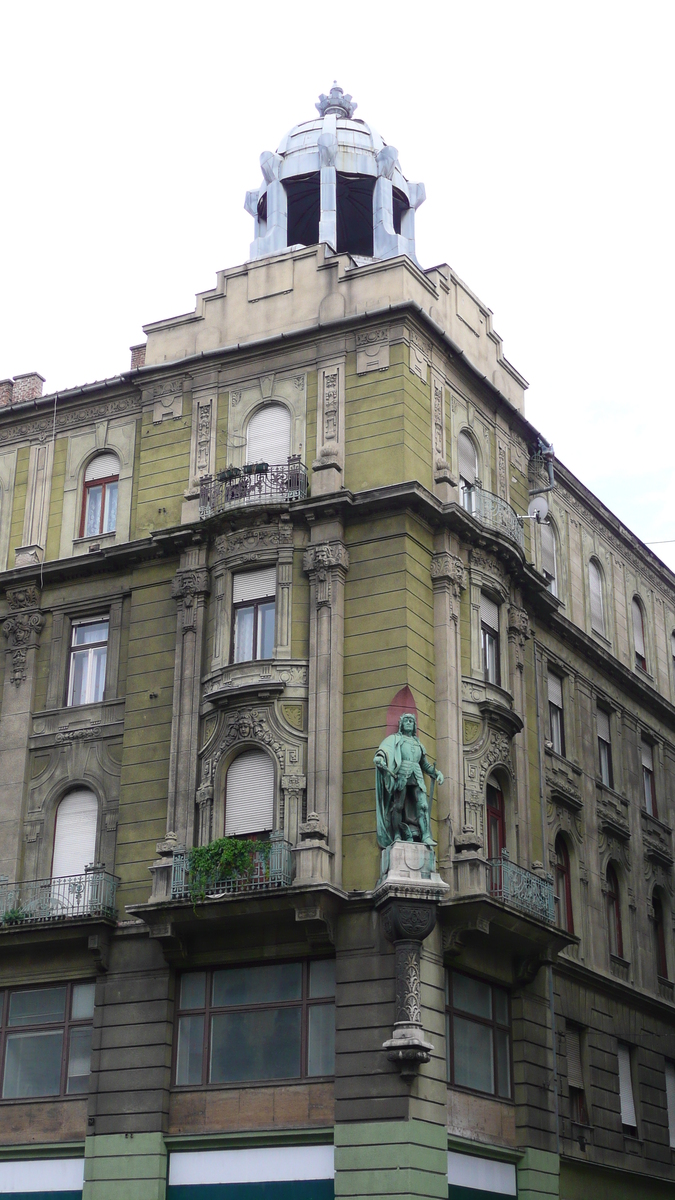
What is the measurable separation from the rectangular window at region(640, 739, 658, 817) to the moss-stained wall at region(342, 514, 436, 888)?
15.0 meters

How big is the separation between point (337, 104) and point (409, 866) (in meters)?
25.3

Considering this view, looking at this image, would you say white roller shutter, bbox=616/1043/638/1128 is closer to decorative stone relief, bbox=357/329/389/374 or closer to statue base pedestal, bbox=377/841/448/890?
statue base pedestal, bbox=377/841/448/890

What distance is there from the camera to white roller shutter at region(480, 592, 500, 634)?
36781 mm

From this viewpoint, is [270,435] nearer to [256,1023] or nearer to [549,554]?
[549,554]

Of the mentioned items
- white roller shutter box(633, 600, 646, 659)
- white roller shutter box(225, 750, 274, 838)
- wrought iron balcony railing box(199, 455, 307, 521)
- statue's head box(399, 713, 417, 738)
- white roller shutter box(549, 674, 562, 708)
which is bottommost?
white roller shutter box(225, 750, 274, 838)

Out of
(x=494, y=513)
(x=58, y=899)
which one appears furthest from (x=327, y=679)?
(x=58, y=899)

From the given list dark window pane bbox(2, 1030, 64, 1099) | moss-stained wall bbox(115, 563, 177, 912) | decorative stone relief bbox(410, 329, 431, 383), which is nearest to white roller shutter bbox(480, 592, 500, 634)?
decorative stone relief bbox(410, 329, 431, 383)

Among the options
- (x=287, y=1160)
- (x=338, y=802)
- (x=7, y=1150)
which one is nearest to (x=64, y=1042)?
(x=7, y=1150)

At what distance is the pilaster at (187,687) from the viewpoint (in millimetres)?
33688

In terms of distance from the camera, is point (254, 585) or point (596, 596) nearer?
point (254, 585)

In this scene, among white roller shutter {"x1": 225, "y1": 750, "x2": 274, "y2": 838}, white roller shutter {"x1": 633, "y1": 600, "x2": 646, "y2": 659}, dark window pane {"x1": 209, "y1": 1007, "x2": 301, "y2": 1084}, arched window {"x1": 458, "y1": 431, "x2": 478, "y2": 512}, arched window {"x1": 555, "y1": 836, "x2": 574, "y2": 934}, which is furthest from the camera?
white roller shutter {"x1": 633, "y1": 600, "x2": 646, "y2": 659}

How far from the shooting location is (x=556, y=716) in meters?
41.5

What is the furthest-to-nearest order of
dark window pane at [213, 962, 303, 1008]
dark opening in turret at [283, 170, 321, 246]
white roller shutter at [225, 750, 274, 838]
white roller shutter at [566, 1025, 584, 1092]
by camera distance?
dark opening in turret at [283, 170, 321, 246] < white roller shutter at [566, 1025, 584, 1092] < white roller shutter at [225, 750, 274, 838] < dark window pane at [213, 962, 303, 1008]

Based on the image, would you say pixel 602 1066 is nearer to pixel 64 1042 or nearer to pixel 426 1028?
pixel 426 1028
